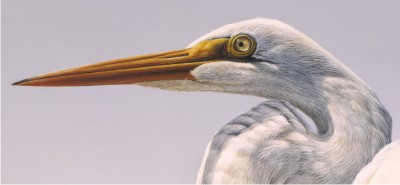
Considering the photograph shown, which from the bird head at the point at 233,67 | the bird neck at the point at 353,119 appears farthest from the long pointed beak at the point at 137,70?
the bird neck at the point at 353,119

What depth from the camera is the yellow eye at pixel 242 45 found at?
10.3 ft

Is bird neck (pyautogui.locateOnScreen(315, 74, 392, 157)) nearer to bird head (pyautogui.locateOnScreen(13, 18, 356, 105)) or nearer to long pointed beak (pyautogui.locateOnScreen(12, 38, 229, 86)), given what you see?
bird head (pyautogui.locateOnScreen(13, 18, 356, 105))

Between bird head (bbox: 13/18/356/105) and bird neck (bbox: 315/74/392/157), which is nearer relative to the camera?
bird neck (bbox: 315/74/392/157)

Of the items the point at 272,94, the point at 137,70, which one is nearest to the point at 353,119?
the point at 272,94

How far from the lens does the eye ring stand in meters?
3.14

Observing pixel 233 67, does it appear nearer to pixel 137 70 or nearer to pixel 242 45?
pixel 242 45

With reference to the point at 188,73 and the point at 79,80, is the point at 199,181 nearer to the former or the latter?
the point at 188,73

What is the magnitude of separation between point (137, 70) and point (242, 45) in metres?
0.45

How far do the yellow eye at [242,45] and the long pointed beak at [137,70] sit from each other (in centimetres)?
6

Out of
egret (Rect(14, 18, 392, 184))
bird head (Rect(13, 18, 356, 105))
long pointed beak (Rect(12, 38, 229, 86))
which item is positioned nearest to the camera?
egret (Rect(14, 18, 392, 184))

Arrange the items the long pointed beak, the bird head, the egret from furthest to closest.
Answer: the long pointed beak → the bird head → the egret

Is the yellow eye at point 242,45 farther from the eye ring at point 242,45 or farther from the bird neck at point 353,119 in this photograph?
the bird neck at point 353,119

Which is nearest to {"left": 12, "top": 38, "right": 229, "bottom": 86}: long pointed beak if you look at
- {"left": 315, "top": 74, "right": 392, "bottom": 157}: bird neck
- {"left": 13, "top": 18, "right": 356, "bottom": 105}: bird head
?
{"left": 13, "top": 18, "right": 356, "bottom": 105}: bird head

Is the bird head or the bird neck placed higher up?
the bird head
